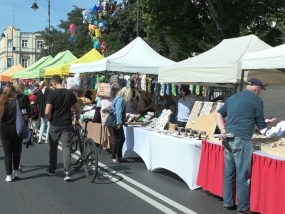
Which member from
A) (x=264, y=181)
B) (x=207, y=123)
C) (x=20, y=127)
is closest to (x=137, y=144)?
(x=207, y=123)

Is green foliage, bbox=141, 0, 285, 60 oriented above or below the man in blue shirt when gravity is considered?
above

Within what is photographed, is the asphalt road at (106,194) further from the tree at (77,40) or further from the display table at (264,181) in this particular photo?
the tree at (77,40)

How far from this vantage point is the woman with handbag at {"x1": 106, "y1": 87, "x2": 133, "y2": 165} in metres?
9.50

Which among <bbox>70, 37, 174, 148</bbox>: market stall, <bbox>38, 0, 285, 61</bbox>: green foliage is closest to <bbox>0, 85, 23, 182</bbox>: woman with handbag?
<bbox>70, 37, 174, 148</bbox>: market stall

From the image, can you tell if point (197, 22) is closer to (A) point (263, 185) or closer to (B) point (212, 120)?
(B) point (212, 120)

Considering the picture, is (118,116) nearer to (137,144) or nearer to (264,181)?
(137,144)

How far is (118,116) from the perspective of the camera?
9.48 m

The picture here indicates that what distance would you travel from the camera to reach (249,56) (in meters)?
7.24

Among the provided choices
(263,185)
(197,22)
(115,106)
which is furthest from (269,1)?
(263,185)

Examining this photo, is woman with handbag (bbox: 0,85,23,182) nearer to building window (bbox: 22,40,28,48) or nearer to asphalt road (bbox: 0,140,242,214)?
asphalt road (bbox: 0,140,242,214)

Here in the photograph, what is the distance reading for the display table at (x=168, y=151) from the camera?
7270 millimetres

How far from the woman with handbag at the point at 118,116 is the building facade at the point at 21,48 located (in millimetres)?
94543

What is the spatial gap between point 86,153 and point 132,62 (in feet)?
17.2

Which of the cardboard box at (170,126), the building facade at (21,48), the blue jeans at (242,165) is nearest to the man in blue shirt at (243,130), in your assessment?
the blue jeans at (242,165)
